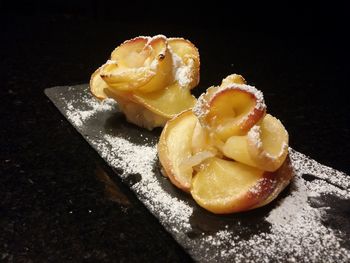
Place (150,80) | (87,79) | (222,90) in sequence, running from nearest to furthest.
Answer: (222,90) < (150,80) < (87,79)

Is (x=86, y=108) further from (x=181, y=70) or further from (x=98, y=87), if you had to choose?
(x=181, y=70)

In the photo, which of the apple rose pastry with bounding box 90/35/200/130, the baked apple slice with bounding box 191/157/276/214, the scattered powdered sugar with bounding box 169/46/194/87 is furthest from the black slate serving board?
the scattered powdered sugar with bounding box 169/46/194/87

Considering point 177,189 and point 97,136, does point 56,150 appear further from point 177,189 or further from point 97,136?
point 177,189

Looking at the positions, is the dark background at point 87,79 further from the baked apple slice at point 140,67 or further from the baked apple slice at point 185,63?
the baked apple slice at point 185,63

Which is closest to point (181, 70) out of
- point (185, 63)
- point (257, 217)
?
point (185, 63)

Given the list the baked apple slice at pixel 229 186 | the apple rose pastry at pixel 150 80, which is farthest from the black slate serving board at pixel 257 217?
the apple rose pastry at pixel 150 80

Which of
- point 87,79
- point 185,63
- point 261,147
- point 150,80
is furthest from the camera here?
point 87,79

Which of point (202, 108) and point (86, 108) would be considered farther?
point (86, 108)
